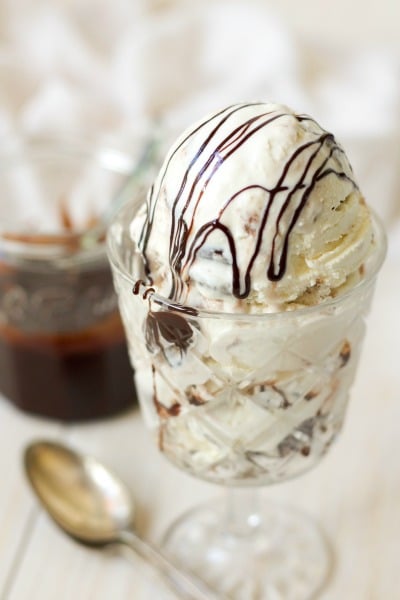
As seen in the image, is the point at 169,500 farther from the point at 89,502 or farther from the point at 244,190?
the point at 244,190

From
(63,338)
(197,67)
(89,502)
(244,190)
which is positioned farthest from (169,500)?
(197,67)

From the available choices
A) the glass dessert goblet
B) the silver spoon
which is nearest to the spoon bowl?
the silver spoon

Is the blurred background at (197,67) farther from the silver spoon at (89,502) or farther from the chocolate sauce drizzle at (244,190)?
the chocolate sauce drizzle at (244,190)

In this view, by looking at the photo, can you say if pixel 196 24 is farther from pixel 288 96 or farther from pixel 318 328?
pixel 318 328

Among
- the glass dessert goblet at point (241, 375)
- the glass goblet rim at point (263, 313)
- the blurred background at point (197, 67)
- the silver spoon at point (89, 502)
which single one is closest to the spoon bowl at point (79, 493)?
the silver spoon at point (89, 502)

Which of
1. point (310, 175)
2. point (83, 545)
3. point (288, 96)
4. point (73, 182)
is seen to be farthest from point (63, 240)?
point (288, 96)

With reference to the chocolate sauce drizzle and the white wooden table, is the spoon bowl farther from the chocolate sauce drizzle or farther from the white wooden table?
the chocolate sauce drizzle
